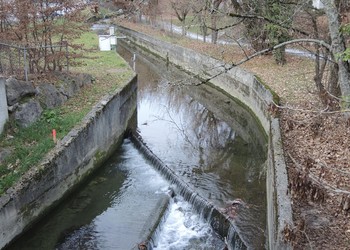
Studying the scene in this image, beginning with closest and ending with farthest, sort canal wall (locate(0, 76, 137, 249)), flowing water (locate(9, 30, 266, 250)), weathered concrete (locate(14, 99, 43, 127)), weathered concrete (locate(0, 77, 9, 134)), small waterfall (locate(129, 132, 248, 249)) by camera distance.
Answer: canal wall (locate(0, 76, 137, 249)) < small waterfall (locate(129, 132, 248, 249)) < flowing water (locate(9, 30, 266, 250)) < weathered concrete (locate(0, 77, 9, 134)) < weathered concrete (locate(14, 99, 43, 127))

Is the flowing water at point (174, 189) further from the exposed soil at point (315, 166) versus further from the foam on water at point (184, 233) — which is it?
the exposed soil at point (315, 166)

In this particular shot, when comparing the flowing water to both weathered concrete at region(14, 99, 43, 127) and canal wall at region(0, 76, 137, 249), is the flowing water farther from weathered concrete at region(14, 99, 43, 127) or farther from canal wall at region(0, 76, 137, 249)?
weathered concrete at region(14, 99, 43, 127)

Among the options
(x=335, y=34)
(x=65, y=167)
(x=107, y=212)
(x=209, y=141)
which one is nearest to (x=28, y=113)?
(x=65, y=167)

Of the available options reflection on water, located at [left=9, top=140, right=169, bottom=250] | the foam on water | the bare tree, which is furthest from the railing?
the foam on water

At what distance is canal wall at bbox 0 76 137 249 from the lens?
29.3ft

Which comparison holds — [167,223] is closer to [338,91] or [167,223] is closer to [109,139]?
[109,139]

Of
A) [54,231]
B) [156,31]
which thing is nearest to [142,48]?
[156,31]

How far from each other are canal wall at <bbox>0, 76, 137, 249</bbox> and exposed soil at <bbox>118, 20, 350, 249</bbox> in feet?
15.6

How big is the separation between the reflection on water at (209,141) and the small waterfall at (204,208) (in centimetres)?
33

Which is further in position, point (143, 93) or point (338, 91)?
point (143, 93)

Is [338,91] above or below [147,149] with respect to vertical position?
above

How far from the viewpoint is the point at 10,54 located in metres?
13.3

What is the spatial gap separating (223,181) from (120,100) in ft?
18.9

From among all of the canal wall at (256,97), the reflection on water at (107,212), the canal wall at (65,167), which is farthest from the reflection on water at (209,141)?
the canal wall at (65,167)
